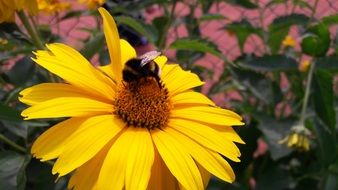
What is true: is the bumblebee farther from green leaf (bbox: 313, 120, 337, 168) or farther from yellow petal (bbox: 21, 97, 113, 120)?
green leaf (bbox: 313, 120, 337, 168)

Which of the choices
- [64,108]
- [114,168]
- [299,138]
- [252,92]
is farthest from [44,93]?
[252,92]

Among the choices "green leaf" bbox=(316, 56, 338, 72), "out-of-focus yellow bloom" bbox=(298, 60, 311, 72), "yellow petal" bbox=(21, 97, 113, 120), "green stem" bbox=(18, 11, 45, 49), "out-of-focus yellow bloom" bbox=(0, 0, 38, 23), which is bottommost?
"out-of-focus yellow bloom" bbox=(298, 60, 311, 72)

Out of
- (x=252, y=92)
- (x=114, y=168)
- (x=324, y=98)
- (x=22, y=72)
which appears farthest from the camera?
(x=252, y=92)

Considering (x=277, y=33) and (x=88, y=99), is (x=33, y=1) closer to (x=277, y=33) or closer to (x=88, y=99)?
(x=88, y=99)

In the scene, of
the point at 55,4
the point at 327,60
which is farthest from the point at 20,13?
the point at 55,4

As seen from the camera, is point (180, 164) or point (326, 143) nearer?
point (180, 164)

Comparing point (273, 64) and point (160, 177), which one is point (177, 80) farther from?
point (273, 64)

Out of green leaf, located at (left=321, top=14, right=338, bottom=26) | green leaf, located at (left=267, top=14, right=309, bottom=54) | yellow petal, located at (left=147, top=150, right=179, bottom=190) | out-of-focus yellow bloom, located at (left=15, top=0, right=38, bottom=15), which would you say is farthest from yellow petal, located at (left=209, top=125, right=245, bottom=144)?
green leaf, located at (left=267, top=14, right=309, bottom=54)
